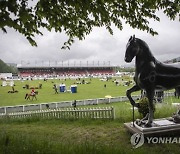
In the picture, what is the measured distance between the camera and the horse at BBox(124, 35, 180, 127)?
291 inches

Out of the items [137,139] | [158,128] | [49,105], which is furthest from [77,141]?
[49,105]

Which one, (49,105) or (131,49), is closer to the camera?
(131,49)

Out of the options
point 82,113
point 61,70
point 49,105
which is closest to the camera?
point 82,113

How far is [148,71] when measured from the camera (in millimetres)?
7465

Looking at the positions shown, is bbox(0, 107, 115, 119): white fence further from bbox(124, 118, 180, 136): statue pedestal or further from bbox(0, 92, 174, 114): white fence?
bbox(0, 92, 174, 114): white fence

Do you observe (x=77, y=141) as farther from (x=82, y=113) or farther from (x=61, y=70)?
(x=61, y=70)

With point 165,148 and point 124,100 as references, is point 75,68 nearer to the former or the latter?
point 124,100

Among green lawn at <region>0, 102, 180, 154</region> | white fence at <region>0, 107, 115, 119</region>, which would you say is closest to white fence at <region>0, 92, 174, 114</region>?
white fence at <region>0, 107, 115, 119</region>

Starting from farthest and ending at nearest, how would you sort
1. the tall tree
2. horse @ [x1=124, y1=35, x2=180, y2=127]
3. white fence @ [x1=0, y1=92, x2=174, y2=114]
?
white fence @ [x1=0, y1=92, x2=174, y2=114]
horse @ [x1=124, y1=35, x2=180, y2=127]
the tall tree

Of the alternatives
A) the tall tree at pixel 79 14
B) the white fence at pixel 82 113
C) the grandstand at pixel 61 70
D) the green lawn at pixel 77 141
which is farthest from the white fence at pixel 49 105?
the grandstand at pixel 61 70

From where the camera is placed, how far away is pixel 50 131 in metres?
9.59

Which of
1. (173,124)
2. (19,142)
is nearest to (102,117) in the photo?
(173,124)

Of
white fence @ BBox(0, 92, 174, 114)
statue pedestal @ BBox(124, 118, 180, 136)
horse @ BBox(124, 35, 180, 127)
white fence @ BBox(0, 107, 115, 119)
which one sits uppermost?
horse @ BBox(124, 35, 180, 127)

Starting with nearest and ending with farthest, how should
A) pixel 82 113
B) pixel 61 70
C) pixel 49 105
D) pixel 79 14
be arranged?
pixel 79 14
pixel 82 113
pixel 49 105
pixel 61 70
